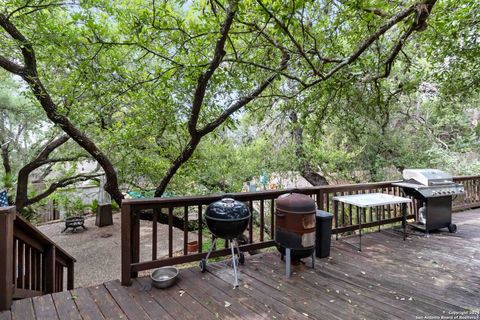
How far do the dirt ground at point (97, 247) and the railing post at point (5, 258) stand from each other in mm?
4368

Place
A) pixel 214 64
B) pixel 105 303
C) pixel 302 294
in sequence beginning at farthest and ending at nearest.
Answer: pixel 214 64, pixel 302 294, pixel 105 303

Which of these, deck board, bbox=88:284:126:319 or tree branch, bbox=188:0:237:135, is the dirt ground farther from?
tree branch, bbox=188:0:237:135

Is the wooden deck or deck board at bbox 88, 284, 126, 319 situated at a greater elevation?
deck board at bbox 88, 284, 126, 319

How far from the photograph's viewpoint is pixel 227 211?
9.47 ft

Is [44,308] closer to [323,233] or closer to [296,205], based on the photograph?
[296,205]

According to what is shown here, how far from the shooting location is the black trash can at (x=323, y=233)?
345 centimetres

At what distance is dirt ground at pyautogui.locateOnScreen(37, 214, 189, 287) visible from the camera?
263 inches

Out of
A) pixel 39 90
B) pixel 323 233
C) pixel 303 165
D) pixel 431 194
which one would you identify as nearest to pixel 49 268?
pixel 39 90

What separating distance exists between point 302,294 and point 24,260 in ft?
10.3

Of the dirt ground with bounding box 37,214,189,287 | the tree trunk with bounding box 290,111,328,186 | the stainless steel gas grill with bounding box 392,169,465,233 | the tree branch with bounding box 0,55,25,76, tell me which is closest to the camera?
the tree branch with bounding box 0,55,25,76

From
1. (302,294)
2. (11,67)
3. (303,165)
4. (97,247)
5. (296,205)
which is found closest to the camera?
(302,294)

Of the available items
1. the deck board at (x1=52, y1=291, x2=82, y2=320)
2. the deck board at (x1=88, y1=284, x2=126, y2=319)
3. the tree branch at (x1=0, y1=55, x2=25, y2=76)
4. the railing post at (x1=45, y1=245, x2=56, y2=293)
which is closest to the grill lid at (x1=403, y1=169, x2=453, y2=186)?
the deck board at (x1=88, y1=284, x2=126, y2=319)

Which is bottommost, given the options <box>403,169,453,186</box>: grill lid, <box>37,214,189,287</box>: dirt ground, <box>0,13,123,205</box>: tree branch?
<box>37,214,189,287</box>: dirt ground

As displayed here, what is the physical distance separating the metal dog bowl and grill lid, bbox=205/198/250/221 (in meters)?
0.74
